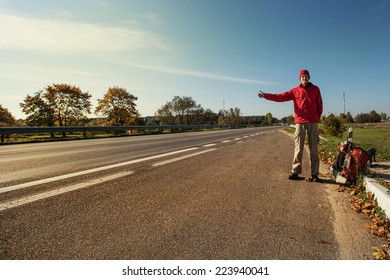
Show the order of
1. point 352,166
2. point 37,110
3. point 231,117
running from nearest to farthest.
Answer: point 352,166
point 37,110
point 231,117

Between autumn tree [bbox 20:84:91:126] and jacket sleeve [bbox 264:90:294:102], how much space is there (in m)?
41.1

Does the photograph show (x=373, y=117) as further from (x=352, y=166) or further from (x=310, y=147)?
(x=352, y=166)

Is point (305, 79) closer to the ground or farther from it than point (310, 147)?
farther from it

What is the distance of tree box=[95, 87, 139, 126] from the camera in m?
44.8

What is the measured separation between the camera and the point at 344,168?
4.63m

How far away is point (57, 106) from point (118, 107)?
9.80 m

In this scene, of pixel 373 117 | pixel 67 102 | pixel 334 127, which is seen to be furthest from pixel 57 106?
pixel 373 117

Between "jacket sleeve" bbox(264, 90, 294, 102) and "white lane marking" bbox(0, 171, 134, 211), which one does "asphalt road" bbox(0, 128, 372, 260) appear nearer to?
"white lane marking" bbox(0, 171, 134, 211)

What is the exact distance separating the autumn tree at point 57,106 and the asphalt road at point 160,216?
39425mm

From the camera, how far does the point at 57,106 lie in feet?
131

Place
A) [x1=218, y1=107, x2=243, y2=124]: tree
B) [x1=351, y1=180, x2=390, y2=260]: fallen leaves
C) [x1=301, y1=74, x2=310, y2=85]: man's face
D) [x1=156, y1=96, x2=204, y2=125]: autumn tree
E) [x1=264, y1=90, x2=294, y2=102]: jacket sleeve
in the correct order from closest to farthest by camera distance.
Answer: [x1=351, y1=180, x2=390, y2=260]: fallen leaves, [x1=301, y1=74, x2=310, y2=85]: man's face, [x1=264, y1=90, x2=294, y2=102]: jacket sleeve, [x1=156, y1=96, x2=204, y2=125]: autumn tree, [x1=218, y1=107, x2=243, y2=124]: tree

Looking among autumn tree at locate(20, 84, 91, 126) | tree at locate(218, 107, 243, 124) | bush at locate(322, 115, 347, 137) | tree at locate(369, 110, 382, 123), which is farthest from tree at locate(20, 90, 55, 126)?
tree at locate(369, 110, 382, 123)
